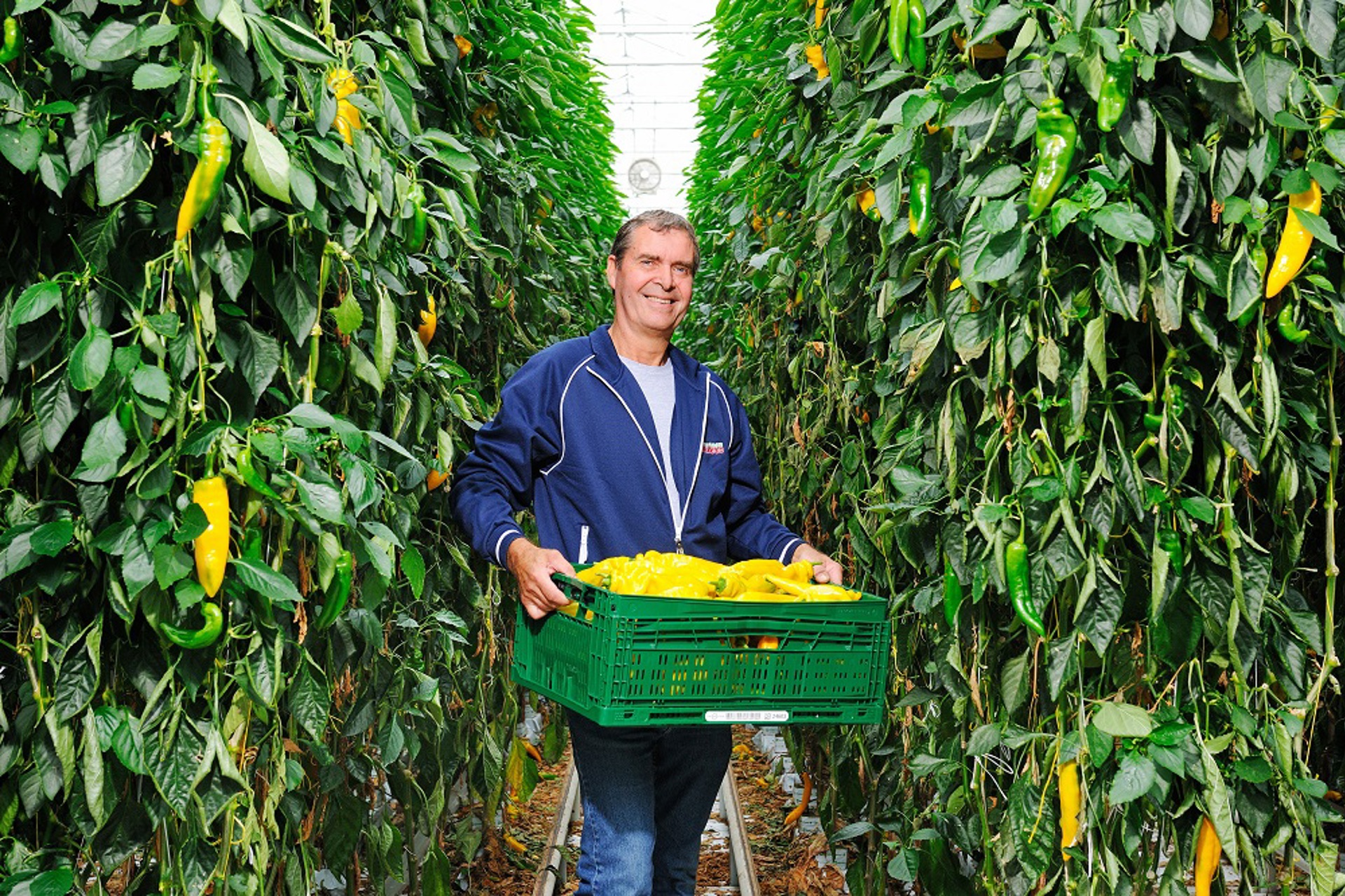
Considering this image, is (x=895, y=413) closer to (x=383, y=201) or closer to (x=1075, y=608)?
(x=1075, y=608)

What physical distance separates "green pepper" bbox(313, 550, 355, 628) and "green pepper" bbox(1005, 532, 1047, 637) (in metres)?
0.86

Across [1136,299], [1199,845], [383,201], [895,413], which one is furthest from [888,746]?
[383,201]

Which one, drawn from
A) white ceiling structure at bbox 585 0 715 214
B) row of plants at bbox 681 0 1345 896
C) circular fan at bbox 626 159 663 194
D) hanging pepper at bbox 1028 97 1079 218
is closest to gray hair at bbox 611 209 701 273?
row of plants at bbox 681 0 1345 896

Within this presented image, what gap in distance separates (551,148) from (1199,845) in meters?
3.53

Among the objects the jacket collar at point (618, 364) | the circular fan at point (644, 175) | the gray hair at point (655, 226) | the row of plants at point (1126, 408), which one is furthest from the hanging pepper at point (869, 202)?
the circular fan at point (644, 175)

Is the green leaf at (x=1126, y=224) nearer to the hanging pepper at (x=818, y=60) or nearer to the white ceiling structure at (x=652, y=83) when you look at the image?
the hanging pepper at (x=818, y=60)

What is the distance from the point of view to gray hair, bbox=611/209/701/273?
2555 mm

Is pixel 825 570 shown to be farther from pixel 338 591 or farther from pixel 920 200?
pixel 338 591

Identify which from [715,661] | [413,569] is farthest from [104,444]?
[715,661]

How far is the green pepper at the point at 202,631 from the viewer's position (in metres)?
1.50

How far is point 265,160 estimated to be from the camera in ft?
4.64

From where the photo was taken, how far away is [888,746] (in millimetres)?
2881

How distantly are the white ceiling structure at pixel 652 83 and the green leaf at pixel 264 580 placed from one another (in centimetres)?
1138

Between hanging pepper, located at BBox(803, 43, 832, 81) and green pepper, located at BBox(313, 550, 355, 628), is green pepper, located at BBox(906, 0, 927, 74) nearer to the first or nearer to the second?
hanging pepper, located at BBox(803, 43, 832, 81)
